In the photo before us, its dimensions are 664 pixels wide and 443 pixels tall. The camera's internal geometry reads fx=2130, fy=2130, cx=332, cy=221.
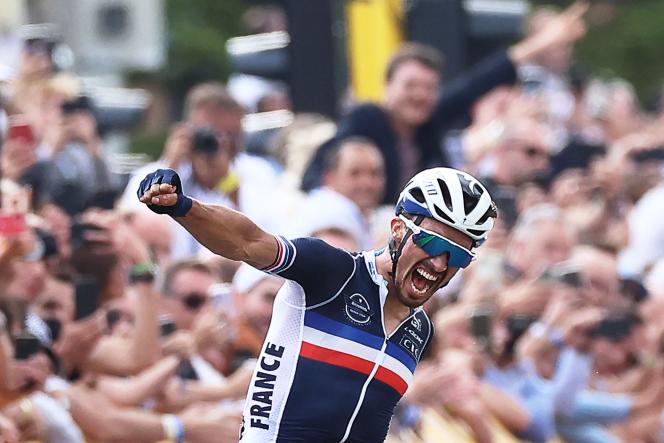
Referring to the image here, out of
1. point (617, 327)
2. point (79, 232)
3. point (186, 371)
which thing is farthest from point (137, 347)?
point (617, 327)

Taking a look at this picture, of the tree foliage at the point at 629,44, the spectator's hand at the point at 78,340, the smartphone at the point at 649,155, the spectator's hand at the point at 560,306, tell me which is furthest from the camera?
the tree foliage at the point at 629,44

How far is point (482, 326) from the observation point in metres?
12.8

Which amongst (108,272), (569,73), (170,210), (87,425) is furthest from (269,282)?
(569,73)

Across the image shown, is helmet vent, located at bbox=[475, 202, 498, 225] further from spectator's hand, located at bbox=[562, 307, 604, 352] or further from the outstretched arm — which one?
spectator's hand, located at bbox=[562, 307, 604, 352]

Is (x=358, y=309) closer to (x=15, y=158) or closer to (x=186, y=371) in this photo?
(x=186, y=371)

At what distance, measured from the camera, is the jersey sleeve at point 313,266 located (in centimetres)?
875

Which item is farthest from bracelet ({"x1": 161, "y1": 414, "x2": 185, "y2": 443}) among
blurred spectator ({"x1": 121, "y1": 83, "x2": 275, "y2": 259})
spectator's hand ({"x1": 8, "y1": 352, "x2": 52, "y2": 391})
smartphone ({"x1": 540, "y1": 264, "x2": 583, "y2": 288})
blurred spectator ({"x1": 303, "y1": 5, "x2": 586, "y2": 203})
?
smartphone ({"x1": 540, "y1": 264, "x2": 583, "y2": 288})

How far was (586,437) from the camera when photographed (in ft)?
45.9

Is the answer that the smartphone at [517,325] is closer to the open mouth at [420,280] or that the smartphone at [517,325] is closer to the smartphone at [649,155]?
the open mouth at [420,280]

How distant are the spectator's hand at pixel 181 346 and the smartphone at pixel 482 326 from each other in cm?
213

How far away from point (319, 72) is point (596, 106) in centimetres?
739

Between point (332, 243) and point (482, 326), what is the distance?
4.16 feet

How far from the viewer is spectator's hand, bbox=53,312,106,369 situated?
10625mm

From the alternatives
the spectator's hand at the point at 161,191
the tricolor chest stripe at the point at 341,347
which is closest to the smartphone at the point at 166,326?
the tricolor chest stripe at the point at 341,347
